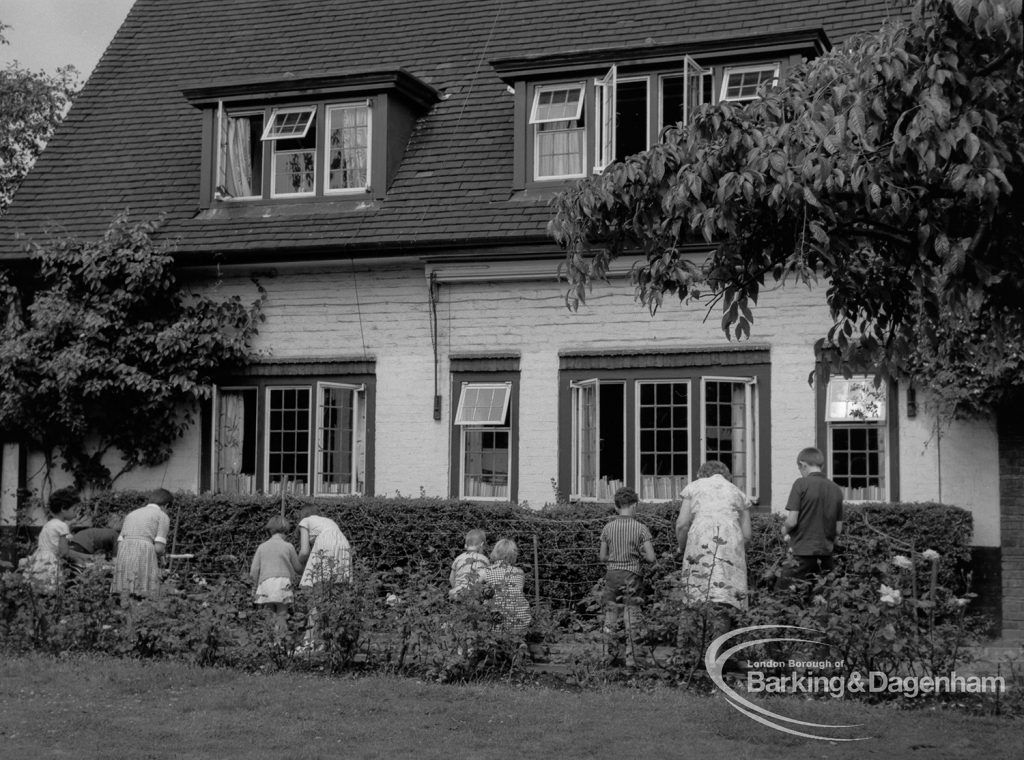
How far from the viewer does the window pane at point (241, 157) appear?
58.3ft

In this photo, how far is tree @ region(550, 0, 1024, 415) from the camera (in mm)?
6594

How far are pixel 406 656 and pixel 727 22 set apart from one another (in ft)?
33.4

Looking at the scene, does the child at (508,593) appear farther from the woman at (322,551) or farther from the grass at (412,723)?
the woman at (322,551)

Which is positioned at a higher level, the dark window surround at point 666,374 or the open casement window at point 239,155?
the open casement window at point 239,155

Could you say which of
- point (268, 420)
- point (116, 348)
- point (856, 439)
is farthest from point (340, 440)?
point (856, 439)

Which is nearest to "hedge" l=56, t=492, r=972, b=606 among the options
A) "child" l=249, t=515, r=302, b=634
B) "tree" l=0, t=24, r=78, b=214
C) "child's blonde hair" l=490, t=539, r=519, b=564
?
"child" l=249, t=515, r=302, b=634

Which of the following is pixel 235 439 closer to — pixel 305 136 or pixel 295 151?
pixel 295 151

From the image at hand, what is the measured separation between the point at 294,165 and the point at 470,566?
8.44 m

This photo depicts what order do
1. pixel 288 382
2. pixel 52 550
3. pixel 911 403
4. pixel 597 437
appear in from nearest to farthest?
pixel 52 550 → pixel 911 403 → pixel 597 437 → pixel 288 382

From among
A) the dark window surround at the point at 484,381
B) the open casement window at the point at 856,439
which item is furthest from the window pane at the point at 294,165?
the open casement window at the point at 856,439

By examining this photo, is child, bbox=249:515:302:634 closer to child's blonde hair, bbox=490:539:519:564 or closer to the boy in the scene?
child's blonde hair, bbox=490:539:519:564

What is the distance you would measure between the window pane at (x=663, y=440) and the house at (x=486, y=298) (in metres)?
0.03

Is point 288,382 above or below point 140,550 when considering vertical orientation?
above

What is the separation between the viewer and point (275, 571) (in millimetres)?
12258
